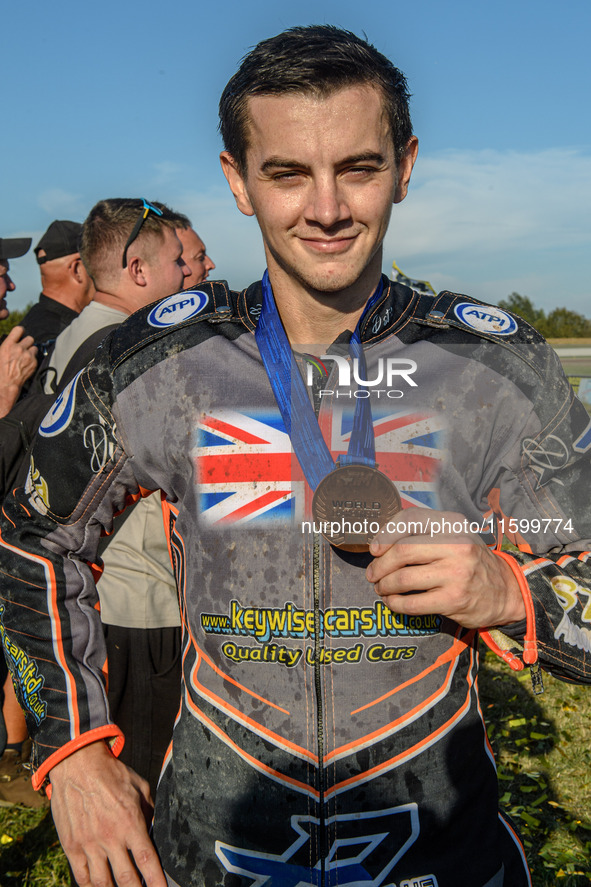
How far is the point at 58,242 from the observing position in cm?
651

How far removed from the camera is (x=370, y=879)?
1895 millimetres

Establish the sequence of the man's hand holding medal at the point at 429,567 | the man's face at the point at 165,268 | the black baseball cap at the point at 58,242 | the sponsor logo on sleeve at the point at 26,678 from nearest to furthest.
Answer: the man's hand holding medal at the point at 429,567 → the sponsor logo on sleeve at the point at 26,678 → the man's face at the point at 165,268 → the black baseball cap at the point at 58,242

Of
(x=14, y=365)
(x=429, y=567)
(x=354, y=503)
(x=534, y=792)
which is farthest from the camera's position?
(x=534, y=792)

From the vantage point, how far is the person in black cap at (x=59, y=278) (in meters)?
6.53

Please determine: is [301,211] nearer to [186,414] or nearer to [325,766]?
[186,414]

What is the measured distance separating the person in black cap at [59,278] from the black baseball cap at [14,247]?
0.45 m

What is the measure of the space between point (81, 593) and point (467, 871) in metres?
1.27

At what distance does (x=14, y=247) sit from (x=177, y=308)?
428 centimetres

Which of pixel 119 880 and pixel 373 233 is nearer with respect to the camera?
pixel 119 880

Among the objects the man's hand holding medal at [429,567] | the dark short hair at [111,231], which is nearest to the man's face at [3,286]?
the dark short hair at [111,231]

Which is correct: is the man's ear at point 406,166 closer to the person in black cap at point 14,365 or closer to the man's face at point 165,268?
the man's face at point 165,268

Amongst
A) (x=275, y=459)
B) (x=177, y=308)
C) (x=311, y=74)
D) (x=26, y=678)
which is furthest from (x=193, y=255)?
(x=26, y=678)

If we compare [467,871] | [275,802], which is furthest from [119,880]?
[467,871]

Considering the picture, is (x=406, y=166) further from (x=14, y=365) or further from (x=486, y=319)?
(x=14, y=365)
